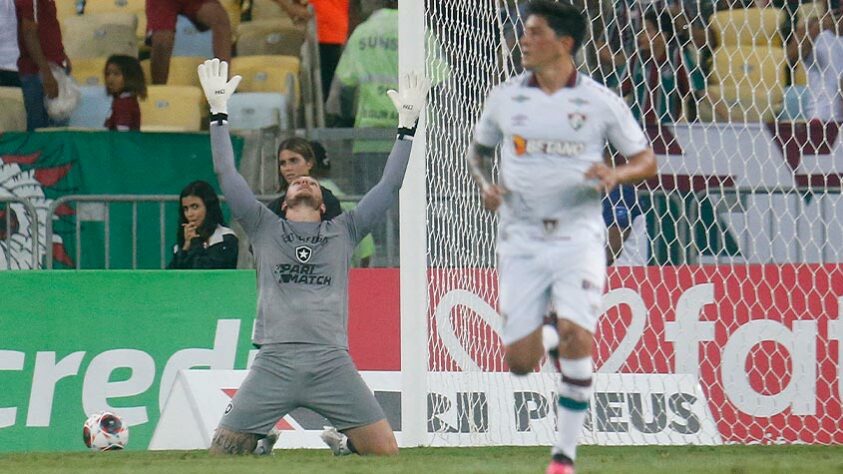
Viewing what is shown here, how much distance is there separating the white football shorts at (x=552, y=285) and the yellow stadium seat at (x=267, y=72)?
269 inches

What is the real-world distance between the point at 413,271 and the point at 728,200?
2.45 m

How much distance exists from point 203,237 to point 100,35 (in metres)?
3.88

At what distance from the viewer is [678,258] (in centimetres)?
1056

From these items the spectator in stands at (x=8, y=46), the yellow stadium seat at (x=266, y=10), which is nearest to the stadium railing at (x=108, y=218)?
the spectator in stands at (x=8, y=46)

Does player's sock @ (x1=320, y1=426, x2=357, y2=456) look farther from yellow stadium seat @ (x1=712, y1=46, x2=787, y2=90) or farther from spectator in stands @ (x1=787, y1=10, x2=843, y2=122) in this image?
spectator in stands @ (x1=787, y1=10, x2=843, y2=122)

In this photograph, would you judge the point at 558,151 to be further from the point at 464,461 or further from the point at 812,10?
the point at 812,10

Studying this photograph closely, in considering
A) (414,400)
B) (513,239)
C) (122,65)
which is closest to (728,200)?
(414,400)

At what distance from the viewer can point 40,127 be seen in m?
13.0

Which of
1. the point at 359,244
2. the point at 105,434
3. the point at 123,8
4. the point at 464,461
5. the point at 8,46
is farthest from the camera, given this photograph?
the point at 123,8

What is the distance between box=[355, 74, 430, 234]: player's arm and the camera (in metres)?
8.57

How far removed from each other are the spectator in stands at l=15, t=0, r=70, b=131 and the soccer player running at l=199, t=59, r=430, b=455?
4916 mm

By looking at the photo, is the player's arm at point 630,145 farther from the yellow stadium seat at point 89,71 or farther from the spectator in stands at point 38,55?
the yellow stadium seat at point 89,71

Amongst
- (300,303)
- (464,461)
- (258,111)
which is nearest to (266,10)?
(258,111)

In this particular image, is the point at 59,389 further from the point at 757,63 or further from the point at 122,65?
the point at 757,63
